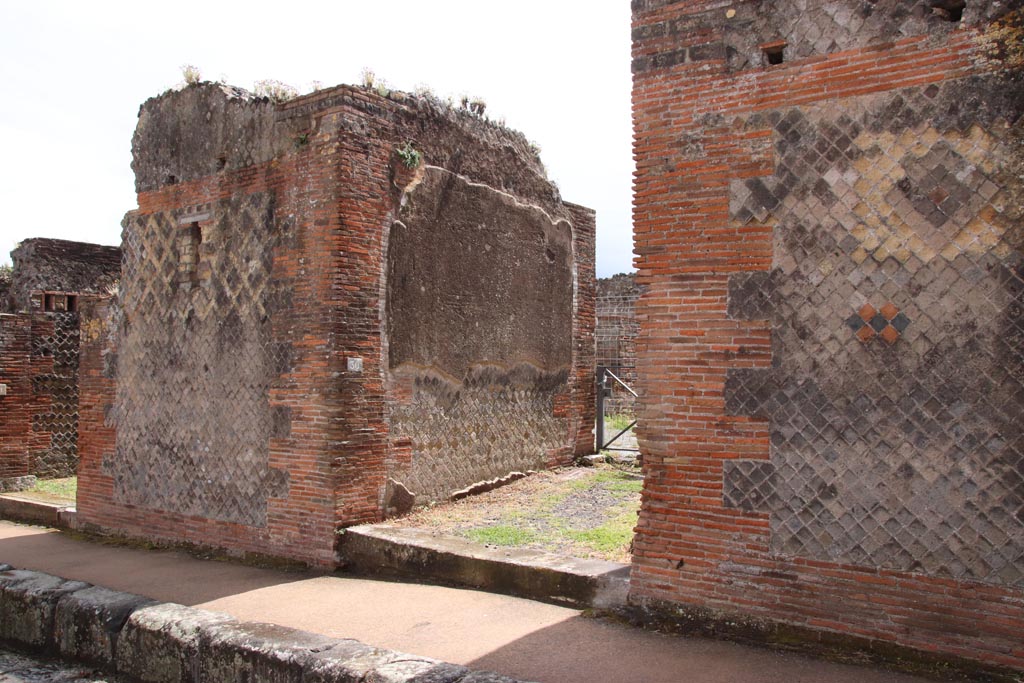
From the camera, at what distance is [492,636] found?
201 inches

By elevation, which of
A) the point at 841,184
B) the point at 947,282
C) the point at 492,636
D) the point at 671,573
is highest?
the point at 841,184

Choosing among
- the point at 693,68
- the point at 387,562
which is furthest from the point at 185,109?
the point at 693,68

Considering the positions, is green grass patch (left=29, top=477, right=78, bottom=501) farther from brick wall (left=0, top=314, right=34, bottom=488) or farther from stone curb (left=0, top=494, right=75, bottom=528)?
stone curb (left=0, top=494, right=75, bottom=528)

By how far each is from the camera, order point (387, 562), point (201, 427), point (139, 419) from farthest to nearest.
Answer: point (139, 419) → point (201, 427) → point (387, 562)

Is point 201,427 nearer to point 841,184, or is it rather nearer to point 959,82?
point 841,184

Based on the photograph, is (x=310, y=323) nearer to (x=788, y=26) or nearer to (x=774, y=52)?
(x=774, y=52)

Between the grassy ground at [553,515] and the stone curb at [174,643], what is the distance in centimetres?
234

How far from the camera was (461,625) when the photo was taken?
211 inches

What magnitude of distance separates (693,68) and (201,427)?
19.2 ft

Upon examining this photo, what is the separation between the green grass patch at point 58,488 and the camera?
1134 cm

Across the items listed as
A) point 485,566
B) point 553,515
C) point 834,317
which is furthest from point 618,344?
point 834,317

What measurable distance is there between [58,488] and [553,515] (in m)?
8.13

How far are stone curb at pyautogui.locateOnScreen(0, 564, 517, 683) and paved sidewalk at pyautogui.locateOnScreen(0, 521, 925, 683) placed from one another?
0.56m

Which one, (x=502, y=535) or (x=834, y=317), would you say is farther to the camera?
(x=502, y=535)
